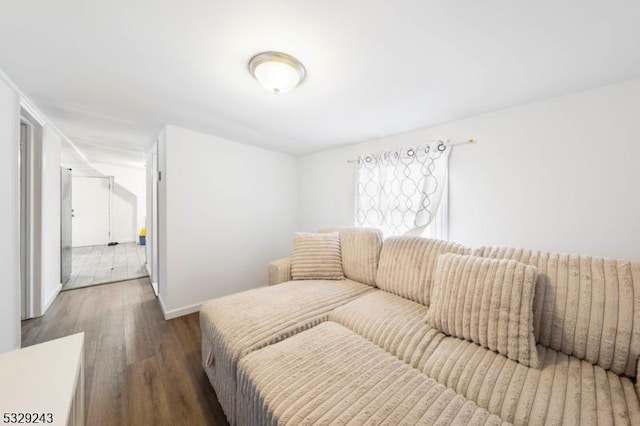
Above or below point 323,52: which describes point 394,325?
below

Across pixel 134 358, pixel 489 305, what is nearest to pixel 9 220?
pixel 134 358

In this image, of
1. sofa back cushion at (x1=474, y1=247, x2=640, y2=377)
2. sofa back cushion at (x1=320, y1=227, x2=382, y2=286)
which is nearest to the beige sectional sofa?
sofa back cushion at (x1=474, y1=247, x2=640, y2=377)

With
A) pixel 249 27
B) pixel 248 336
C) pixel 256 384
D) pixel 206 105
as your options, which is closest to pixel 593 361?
pixel 256 384

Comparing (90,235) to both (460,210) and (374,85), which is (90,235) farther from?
(460,210)

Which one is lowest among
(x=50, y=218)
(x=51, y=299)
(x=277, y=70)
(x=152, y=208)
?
(x=51, y=299)

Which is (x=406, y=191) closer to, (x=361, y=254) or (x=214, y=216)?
(x=361, y=254)

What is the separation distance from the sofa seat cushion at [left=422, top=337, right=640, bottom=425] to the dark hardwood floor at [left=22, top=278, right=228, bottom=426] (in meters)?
1.29

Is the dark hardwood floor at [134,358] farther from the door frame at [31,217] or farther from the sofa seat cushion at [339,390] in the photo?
the sofa seat cushion at [339,390]

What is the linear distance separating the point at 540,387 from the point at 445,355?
0.33 meters

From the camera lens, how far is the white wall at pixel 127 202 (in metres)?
5.98

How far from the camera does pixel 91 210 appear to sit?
5.78 metres

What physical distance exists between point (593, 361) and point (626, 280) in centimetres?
40

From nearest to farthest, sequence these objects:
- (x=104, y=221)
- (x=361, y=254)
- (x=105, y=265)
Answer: (x=361, y=254) < (x=105, y=265) < (x=104, y=221)

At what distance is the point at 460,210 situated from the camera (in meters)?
1.99
